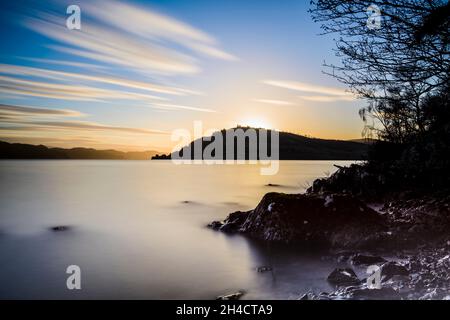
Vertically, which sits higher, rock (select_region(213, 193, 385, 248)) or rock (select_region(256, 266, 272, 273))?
rock (select_region(213, 193, 385, 248))

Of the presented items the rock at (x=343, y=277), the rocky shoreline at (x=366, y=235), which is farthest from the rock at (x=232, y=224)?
the rock at (x=343, y=277)

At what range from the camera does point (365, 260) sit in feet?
20.7

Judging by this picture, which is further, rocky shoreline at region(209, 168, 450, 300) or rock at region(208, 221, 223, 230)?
rock at region(208, 221, 223, 230)

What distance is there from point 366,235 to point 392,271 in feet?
7.49

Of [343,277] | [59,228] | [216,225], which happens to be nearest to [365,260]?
[343,277]

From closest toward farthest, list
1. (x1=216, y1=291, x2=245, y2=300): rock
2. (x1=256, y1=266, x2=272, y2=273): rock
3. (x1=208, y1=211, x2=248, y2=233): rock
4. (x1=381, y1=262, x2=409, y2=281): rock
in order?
(x1=381, y1=262, x2=409, y2=281): rock → (x1=216, y1=291, x2=245, y2=300): rock → (x1=256, y1=266, x2=272, y2=273): rock → (x1=208, y1=211, x2=248, y2=233): rock

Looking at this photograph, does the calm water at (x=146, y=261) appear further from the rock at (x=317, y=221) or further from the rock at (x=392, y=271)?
the rock at (x=392, y=271)

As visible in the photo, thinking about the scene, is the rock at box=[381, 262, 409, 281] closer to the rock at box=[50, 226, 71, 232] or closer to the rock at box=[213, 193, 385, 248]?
the rock at box=[213, 193, 385, 248]

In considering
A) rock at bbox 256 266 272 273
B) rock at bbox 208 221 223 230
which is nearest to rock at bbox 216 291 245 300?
rock at bbox 256 266 272 273

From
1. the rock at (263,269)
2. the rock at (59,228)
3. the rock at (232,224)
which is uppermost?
the rock at (232,224)

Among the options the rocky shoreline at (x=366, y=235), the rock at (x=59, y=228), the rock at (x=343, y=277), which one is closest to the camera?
the rocky shoreline at (x=366, y=235)

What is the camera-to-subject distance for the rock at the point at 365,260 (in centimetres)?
620

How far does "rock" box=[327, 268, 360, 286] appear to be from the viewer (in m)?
5.39
